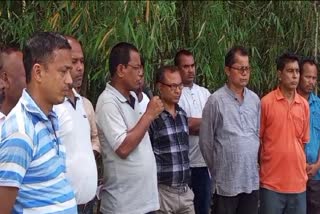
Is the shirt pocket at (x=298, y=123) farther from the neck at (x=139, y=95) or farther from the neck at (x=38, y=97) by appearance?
the neck at (x=38, y=97)

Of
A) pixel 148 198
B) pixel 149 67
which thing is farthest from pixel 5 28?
pixel 148 198

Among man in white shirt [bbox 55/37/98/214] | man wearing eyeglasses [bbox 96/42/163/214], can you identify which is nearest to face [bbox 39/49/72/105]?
man in white shirt [bbox 55/37/98/214]

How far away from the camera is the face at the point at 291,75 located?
416 cm

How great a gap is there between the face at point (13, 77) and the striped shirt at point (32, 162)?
27.8 inches

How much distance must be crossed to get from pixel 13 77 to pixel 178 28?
2.37 metres

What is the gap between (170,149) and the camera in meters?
3.72

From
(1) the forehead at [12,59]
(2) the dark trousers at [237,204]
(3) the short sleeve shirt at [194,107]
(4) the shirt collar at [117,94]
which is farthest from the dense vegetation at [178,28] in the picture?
(1) the forehead at [12,59]

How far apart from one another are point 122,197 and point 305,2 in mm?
2912

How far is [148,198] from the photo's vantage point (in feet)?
11.1

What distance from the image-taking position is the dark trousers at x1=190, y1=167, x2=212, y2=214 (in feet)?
14.6

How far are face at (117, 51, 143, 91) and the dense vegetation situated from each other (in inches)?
26.6

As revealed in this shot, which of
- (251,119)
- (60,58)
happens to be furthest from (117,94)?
(60,58)

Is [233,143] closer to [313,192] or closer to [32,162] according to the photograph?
[313,192]

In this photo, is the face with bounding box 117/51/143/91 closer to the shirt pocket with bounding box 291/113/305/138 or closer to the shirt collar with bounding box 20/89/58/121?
the shirt pocket with bounding box 291/113/305/138
